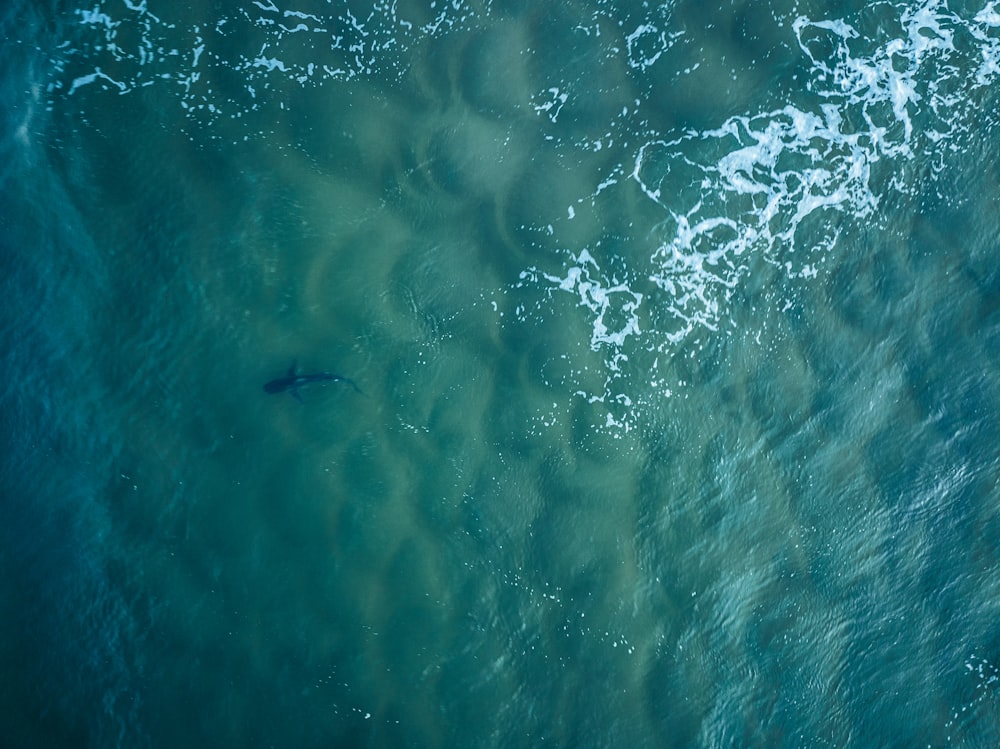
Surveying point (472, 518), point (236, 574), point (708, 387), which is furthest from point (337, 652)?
point (708, 387)

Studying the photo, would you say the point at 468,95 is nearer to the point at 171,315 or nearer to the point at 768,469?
the point at 171,315

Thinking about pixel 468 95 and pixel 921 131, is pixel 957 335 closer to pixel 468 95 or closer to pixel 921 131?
pixel 921 131

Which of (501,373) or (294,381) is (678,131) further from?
(294,381)

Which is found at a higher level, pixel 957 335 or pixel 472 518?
pixel 957 335

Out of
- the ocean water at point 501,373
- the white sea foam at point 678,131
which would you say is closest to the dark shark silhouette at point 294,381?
the ocean water at point 501,373

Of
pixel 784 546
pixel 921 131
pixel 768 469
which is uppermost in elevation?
pixel 921 131
